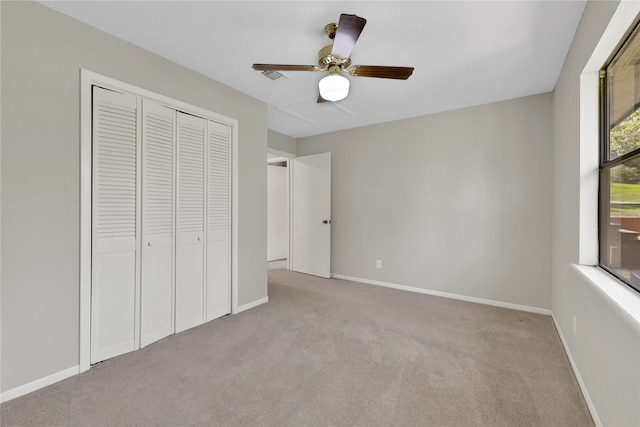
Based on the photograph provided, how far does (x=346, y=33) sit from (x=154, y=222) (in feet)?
Result: 6.89

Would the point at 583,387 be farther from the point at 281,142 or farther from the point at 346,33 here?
the point at 281,142

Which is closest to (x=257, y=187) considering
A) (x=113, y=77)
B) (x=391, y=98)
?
(x=113, y=77)

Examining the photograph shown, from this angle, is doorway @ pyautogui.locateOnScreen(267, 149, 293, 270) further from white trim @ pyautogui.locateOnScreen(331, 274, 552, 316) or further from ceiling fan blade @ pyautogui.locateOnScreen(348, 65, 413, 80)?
ceiling fan blade @ pyautogui.locateOnScreen(348, 65, 413, 80)

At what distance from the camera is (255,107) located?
3230 mm

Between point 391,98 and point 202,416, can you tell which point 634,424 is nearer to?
point 202,416

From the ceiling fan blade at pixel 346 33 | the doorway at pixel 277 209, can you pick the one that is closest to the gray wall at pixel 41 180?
the ceiling fan blade at pixel 346 33

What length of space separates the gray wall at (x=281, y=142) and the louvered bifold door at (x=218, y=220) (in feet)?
5.29

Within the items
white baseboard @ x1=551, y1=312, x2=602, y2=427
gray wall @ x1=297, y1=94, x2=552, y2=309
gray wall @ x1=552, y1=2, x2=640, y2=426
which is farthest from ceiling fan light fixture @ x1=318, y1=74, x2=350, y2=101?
white baseboard @ x1=551, y1=312, x2=602, y2=427

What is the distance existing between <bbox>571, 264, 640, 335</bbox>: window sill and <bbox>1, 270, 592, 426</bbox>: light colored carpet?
30.1 inches

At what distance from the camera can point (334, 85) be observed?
6.23 feet

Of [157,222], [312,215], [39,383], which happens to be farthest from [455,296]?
[39,383]

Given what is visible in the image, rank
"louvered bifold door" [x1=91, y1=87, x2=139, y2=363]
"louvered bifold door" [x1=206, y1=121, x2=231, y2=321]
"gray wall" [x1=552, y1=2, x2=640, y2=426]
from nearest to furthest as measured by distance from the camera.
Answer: "gray wall" [x1=552, y1=2, x2=640, y2=426]
"louvered bifold door" [x1=91, y1=87, x2=139, y2=363]
"louvered bifold door" [x1=206, y1=121, x2=231, y2=321]

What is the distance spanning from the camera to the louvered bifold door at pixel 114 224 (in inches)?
78.9

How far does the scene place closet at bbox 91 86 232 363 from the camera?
204 centimetres
